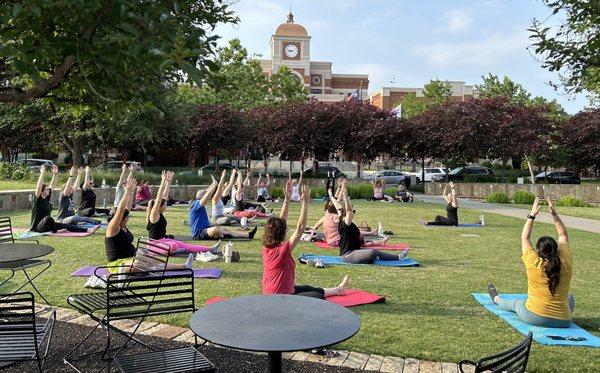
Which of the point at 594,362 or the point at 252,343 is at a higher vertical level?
the point at 252,343

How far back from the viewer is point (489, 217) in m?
19.2

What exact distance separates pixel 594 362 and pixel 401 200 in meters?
20.5

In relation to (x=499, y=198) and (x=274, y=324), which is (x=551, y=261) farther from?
(x=499, y=198)

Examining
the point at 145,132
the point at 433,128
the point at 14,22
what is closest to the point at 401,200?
the point at 433,128

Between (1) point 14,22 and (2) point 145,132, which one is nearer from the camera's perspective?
(1) point 14,22

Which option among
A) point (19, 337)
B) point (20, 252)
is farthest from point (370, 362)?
point (20, 252)

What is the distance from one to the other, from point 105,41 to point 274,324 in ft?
7.15

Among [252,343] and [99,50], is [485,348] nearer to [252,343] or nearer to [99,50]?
[252,343]

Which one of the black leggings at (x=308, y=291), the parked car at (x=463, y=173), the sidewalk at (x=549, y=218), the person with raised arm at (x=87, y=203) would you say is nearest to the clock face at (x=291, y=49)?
the parked car at (x=463, y=173)

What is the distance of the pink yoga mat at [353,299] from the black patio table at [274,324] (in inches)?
110

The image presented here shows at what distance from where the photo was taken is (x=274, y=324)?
11.2ft

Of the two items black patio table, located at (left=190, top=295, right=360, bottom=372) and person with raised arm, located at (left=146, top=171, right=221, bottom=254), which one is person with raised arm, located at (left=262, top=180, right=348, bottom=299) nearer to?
black patio table, located at (left=190, top=295, right=360, bottom=372)

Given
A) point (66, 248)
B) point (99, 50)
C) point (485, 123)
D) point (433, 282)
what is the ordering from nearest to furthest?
point (99, 50) → point (433, 282) → point (66, 248) → point (485, 123)

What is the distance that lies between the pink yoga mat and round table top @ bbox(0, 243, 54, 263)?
2063 mm
